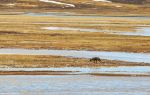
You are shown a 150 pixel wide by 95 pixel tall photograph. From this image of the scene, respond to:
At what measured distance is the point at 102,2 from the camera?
14900 cm

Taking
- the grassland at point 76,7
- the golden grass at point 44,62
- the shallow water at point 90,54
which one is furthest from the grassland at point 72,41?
the grassland at point 76,7

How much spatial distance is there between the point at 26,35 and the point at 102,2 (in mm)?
94035

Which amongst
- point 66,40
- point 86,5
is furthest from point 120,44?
point 86,5

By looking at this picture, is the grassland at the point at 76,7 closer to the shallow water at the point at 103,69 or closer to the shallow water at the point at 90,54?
the shallow water at the point at 90,54

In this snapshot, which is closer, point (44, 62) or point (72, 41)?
point (44, 62)
